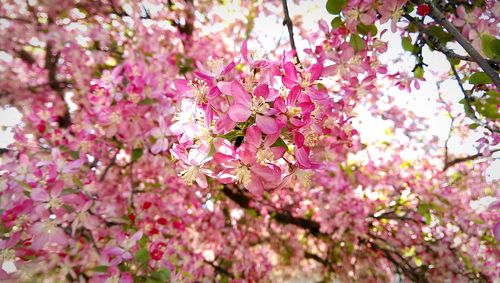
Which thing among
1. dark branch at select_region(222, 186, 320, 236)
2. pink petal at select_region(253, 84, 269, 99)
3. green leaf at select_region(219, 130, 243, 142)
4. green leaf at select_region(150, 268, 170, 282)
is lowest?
dark branch at select_region(222, 186, 320, 236)

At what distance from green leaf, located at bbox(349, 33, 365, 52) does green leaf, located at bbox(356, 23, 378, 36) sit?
0.05 meters

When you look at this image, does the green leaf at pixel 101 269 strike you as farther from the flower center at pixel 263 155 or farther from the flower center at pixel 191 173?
the flower center at pixel 263 155

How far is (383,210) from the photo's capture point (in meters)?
4.13

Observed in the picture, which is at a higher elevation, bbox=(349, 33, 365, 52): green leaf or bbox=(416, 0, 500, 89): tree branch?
bbox=(416, 0, 500, 89): tree branch

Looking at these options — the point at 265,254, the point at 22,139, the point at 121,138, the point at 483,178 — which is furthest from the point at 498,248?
the point at 22,139

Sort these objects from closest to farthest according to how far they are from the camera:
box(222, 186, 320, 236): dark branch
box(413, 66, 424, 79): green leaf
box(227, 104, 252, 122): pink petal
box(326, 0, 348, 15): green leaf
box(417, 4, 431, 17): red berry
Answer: box(227, 104, 252, 122): pink petal → box(417, 4, 431, 17): red berry → box(326, 0, 348, 15): green leaf → box(413, 66, 424, 79): green leaf → box(222, 186, 320, 236): dark branch

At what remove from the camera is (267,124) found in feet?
2.16

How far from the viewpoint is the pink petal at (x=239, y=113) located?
65cm

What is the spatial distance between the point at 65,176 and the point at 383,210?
3731mm

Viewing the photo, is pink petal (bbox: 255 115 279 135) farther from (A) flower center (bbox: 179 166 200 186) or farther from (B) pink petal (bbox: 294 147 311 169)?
(A) flower center (bbox: 179 166 200 186)

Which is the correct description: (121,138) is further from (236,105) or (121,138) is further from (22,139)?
(236,105)

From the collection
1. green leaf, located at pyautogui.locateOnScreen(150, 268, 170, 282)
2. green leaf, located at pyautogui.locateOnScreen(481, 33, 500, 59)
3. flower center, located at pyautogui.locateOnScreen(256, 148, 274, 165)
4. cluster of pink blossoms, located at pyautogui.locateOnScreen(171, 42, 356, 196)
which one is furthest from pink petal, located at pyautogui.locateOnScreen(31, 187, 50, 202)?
green leaf, located at pyautogui.locateOnScreen(481, 33, 500, 59)

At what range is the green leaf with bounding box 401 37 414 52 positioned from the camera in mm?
1553

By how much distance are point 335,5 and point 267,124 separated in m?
0.82
